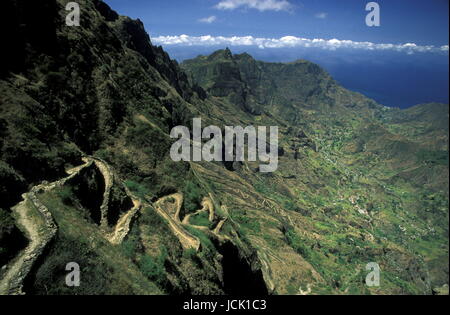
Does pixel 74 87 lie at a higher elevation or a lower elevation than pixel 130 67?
lower

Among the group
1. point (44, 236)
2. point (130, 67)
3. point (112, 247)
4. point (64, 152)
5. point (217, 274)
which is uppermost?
point (130, 67)

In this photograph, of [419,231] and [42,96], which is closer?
[42,96]

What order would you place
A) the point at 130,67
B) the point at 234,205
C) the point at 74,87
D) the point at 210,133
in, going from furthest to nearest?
the point at 210,133, the point at 234,205, the point at 130,67, the point at 74,87

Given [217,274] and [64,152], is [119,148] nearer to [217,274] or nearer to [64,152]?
[64,152]

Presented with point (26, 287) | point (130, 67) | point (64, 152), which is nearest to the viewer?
point (26, 287)

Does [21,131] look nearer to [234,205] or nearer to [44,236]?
[44,236]

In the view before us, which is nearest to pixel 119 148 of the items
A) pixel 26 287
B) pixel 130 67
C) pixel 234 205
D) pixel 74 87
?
pixel 74 87

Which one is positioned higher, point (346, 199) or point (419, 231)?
point (346, 199)

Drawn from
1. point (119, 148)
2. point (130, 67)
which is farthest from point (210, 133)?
point (119, 148)
